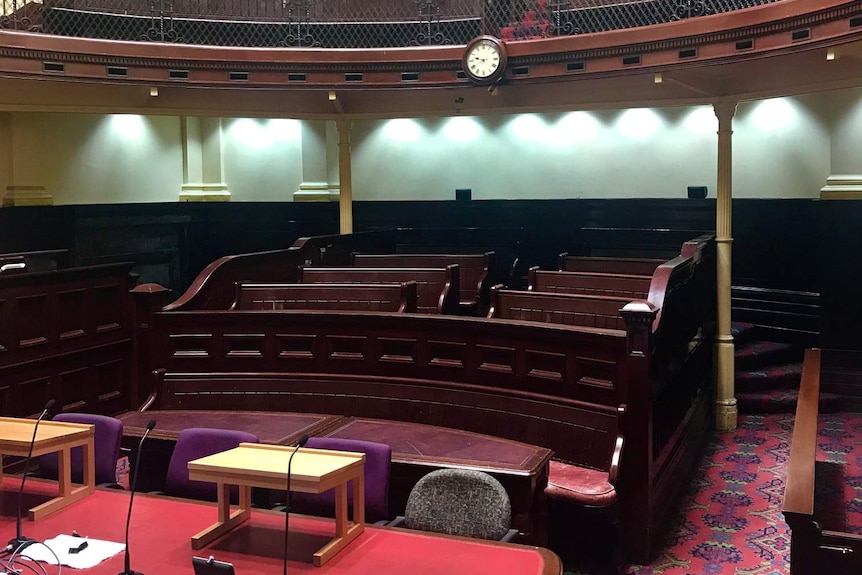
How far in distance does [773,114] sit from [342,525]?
773cm

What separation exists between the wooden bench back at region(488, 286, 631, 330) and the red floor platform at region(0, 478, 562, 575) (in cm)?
298

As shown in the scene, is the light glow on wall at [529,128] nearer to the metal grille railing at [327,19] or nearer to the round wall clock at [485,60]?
the metal grille railing at [327,19]

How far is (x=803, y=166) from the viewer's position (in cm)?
864

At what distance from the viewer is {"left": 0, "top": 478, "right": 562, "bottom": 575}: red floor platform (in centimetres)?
262

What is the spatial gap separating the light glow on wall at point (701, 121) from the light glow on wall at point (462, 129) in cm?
271

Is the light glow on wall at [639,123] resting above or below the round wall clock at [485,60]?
below

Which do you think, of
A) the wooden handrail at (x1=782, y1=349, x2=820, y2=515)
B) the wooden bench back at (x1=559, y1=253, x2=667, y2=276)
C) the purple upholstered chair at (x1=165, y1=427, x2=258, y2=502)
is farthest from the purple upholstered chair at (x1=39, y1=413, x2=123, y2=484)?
the wooden bench back at (x1=559, y1=253, x2=667, y2=276)

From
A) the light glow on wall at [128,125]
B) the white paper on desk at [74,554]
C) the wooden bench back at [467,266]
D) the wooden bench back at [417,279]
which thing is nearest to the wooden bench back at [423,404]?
the wooden bench back at [417,279]

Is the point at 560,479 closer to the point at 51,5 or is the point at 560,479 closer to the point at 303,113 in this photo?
the point at 303,113

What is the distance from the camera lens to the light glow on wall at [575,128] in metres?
10.2

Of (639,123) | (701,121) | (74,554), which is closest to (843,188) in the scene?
(701,121)

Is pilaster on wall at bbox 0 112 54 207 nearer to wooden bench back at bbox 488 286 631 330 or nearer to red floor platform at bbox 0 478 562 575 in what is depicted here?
wooden bench back at bbox 488 286 631 330

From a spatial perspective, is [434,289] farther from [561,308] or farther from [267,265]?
[561,308]

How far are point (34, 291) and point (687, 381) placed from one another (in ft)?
16.2
